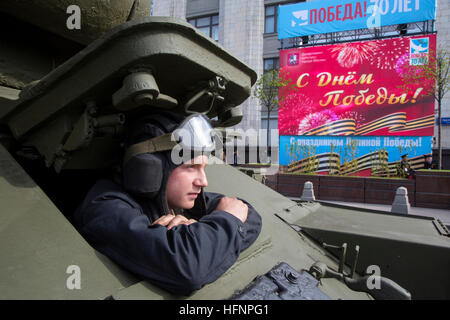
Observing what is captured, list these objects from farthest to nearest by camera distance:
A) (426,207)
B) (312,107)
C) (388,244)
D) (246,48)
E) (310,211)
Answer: (246,48)
(312,107)
(426,207)
(310,211)
(388,244)

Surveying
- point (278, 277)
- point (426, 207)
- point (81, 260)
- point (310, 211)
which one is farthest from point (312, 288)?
point (426, 207)

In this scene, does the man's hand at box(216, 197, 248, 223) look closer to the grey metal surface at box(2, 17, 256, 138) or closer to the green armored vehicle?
the green armored vehicle

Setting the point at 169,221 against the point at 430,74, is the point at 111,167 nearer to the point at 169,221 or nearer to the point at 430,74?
the point at 169,221

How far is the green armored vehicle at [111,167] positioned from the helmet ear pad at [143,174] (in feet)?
0.58

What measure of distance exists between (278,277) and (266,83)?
51.0 ft

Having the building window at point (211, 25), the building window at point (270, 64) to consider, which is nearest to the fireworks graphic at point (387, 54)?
the building window at point (270, 64)

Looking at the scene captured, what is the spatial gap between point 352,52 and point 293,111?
3680 millimetres

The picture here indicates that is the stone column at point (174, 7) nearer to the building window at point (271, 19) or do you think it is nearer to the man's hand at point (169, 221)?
the building window at point (271, 19)

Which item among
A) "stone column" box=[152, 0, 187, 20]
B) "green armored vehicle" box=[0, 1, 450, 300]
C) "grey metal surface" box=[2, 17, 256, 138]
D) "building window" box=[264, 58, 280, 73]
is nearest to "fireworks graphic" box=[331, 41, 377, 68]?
"building window" box=[264, 58, 280, 73]

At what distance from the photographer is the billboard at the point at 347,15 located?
1351 centimetres

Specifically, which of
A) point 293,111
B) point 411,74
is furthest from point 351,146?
point 411,74

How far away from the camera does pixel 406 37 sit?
1363 centimetres
